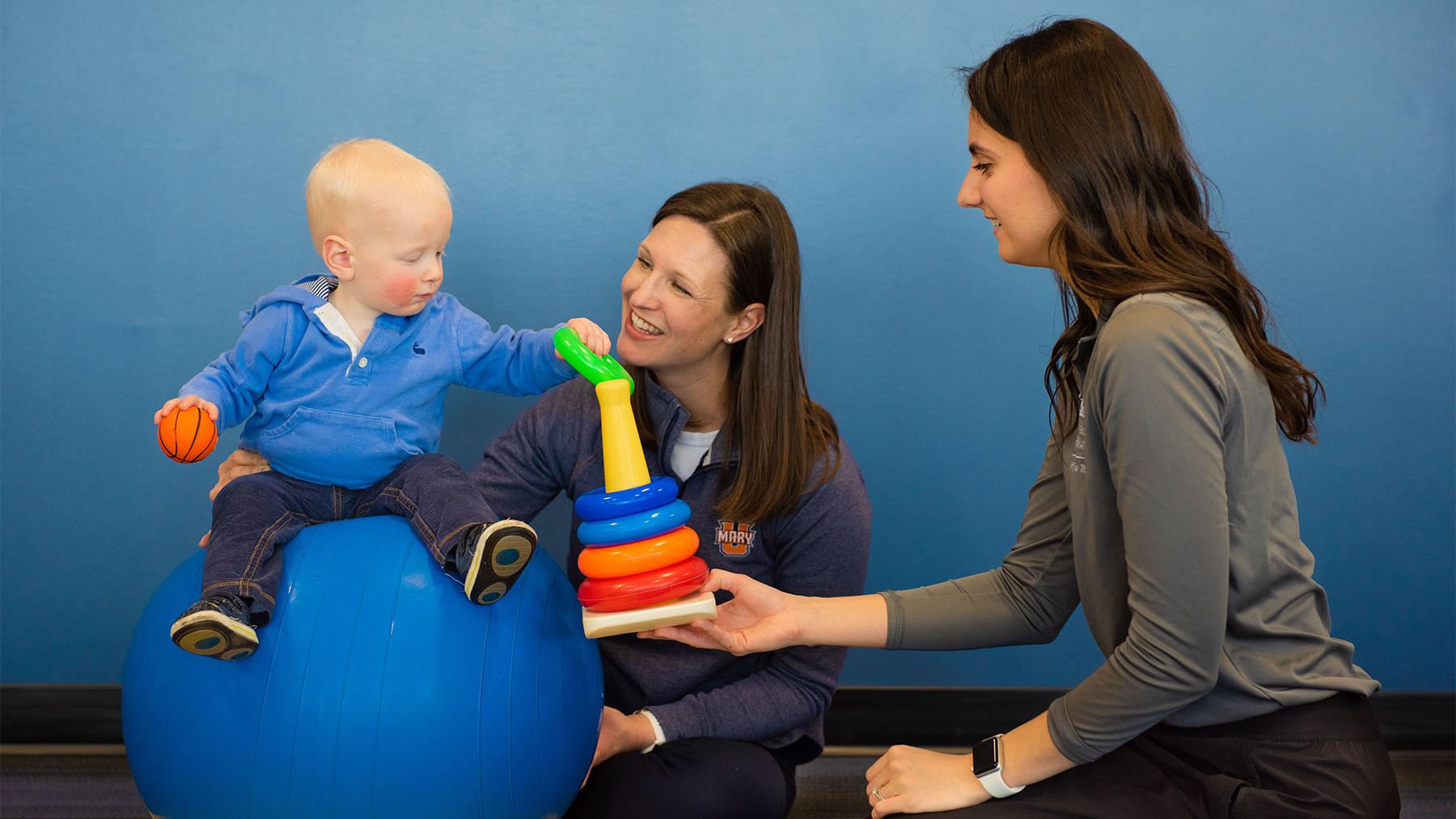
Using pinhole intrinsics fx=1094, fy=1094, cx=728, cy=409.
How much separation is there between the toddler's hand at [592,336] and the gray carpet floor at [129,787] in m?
1.05

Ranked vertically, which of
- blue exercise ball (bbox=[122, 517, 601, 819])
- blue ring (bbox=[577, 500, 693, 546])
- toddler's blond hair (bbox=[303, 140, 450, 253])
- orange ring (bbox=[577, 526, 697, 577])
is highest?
toddler's blond hair (bbox=[303, 140, 450, 253])

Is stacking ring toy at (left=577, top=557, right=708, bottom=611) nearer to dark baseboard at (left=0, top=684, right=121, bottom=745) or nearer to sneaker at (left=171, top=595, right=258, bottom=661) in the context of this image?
sneaker at (left=171, top=595, right=258, bottom=661)

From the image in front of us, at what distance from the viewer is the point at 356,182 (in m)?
1.52

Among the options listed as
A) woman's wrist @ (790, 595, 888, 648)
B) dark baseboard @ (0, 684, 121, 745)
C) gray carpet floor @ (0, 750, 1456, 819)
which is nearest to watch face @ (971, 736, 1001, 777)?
woman's wrist @ (790, 595, 888, 648)

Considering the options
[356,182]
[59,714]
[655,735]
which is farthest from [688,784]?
[59,714]

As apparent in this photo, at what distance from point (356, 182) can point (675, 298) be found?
0.48 meters

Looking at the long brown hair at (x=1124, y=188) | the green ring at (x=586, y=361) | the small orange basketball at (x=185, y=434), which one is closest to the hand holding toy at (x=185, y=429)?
the small orange basketball at (x=185, y=434)

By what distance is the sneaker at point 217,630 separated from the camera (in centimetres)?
125

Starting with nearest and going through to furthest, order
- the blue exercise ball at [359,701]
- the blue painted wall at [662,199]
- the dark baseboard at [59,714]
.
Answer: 1. the blue exercise ball at [359,701]
2. the blue painted wall at [662,199]
3. the dark baseboard at [59,714]

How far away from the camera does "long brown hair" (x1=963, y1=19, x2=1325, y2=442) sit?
4.09ft

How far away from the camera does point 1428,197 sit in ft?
6.91

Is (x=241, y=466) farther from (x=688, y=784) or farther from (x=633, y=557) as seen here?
(x=688, y=784)

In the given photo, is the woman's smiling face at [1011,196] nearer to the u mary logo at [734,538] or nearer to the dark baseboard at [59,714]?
the u mary logo at [734,538]

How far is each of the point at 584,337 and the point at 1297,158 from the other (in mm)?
1452
